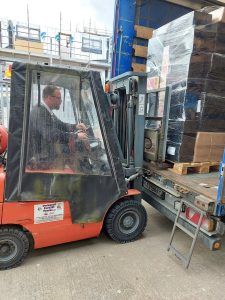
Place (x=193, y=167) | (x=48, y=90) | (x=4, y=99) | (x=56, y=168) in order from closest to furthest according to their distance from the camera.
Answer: (x=48, y=90), (x=56, y=168), (x=193, y=167), (x=4, y=99)

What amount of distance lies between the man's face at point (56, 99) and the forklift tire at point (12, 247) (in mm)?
1262

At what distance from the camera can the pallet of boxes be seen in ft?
10.1

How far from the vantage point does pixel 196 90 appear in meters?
3.13

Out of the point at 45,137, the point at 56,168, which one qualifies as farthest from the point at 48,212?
the point at 45,137

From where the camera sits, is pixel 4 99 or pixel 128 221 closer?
pixel 128 221

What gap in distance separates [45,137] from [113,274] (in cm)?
152

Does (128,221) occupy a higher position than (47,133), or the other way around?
(47,133)

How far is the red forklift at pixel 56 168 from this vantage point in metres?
2.38

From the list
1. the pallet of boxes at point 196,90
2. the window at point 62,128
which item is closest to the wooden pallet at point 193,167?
the pallet of boxes at point 196,90

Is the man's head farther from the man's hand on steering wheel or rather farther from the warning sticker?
the warning sticker

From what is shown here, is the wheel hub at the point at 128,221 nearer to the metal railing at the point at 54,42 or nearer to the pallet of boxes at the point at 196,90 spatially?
the pallet of boxes at the point at 196,90

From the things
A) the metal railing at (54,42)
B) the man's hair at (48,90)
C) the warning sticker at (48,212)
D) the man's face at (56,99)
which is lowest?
the warning sticker at (48,212)

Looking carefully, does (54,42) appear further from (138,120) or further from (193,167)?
(193,167)

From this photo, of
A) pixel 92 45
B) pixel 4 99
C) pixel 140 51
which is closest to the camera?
pixel 140 51
